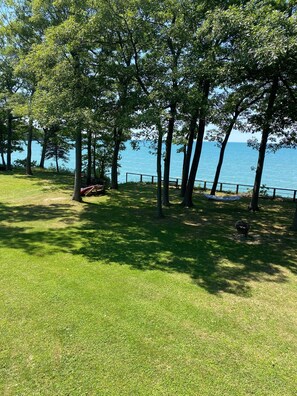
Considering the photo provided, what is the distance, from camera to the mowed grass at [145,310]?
11.9 ft

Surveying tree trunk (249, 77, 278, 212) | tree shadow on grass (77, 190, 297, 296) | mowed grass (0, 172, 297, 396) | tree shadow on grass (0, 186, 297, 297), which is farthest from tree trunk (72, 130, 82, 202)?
tree trunk (249, 77, 278, 212)

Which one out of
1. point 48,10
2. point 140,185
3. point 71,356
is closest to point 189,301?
point 71,356

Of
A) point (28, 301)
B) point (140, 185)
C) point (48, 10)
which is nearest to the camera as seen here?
point (28, 301)

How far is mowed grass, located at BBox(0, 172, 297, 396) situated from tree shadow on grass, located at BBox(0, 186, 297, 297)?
5cm

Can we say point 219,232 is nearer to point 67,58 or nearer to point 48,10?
point 67,58

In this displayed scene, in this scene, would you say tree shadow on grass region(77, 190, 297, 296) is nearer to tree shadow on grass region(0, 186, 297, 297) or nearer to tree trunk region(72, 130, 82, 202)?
tree shadow on grass region(0, 186, 297, 297)

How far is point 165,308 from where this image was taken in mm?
5137

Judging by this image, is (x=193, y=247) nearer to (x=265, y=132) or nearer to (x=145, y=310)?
(x=145, y=310)

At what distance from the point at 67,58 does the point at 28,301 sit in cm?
942

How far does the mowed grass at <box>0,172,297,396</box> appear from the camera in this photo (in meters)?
3.62

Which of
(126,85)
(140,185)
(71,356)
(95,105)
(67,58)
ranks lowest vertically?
(71,356)

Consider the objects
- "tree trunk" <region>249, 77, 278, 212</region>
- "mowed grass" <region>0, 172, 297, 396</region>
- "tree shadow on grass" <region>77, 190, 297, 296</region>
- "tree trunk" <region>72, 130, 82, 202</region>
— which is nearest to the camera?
"mowed grass" <region>0, 172, 297, 396</region>

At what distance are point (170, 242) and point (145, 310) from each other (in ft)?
12.9

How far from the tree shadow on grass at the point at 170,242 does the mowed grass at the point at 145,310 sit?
0.05 m
